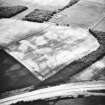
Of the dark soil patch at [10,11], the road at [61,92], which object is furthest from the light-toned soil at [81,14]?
the road at [61,92]

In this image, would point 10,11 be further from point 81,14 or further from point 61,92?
point 61,92

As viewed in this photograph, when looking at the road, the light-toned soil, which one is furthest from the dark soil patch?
the road

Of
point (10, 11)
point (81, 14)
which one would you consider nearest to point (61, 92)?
point (81, 14)

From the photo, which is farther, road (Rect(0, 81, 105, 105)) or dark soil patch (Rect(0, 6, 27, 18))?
dark soil patch (Rect(0, 6, 27, 18))

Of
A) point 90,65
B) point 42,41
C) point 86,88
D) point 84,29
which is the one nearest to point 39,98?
point 86,88

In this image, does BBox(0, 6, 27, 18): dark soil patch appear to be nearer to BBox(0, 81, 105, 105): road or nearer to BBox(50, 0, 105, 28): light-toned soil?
BBox(50, 0, 105, 28): light-toned soil

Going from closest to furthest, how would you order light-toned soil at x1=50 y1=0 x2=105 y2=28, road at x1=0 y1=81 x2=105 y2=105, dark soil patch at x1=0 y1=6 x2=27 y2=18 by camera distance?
road at x1=0 y1=81 x2=105 y2=105 < light-toned soil at x1=50 y1=0 x2=105 y2=28 < dark soil patch at x1=0 y1=6 x2=27 y2=18

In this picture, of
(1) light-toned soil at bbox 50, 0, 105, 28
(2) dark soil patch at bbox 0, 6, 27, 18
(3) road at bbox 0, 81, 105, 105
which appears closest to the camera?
(3) road at bbox 0, 81, 105, 105

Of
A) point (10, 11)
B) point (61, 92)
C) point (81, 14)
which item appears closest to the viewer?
point (61, 92)

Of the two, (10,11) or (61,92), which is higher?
(61,92)
